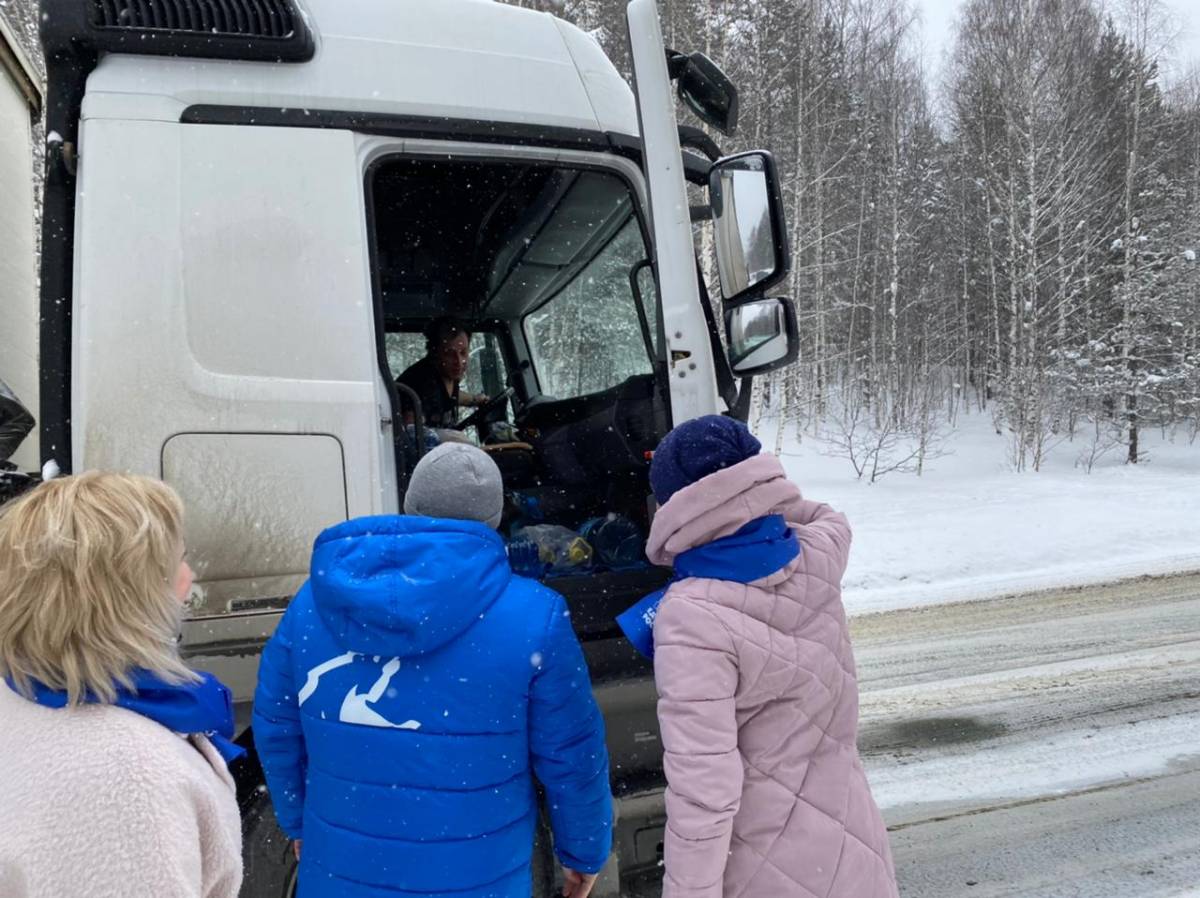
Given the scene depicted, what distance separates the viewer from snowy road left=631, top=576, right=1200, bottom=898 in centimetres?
323

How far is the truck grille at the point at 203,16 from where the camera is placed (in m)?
2.12

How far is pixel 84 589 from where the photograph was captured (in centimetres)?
113

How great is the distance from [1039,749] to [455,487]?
387 centimetres

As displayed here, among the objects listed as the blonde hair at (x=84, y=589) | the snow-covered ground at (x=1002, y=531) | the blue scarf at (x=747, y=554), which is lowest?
the snow-covered ground at (x=1002, y=531)

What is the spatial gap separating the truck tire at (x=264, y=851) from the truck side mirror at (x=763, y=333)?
1.79 meters

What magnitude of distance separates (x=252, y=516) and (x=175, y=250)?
707 mm

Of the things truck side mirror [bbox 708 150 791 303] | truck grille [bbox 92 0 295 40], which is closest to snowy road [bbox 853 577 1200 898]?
truck side mirror [bbox 708 150 791 303]

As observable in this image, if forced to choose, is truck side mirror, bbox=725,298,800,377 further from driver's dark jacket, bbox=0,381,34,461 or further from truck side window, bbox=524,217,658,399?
driver's dark jacket, bbox=0,381,34,461

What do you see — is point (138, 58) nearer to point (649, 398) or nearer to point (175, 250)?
point (175, 250)

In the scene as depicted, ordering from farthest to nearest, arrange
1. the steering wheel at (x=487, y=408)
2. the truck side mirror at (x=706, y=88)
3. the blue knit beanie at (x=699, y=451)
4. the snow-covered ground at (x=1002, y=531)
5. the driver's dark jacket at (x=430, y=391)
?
1. the snow-covered ground at (x=1002, y=531)
2. the steering wheel at (x=487, y=408)
3. the driver's dark jacket at (x=430, y=391)
4. the truck side mirror at (x=706, y=88)
5. the blue knit beanie at (x=699, y=451)

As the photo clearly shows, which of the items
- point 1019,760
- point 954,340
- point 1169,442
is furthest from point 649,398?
point 954,340

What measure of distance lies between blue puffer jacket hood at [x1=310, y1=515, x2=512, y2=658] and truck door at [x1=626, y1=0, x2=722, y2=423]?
3.10ft

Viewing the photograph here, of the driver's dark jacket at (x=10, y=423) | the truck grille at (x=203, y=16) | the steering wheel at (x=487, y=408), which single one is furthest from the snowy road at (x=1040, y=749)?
the truck grille at (x=203, y=16)

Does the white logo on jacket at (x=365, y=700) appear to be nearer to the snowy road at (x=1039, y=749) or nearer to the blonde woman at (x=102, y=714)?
the blonde woman at (x=102, y=714)
